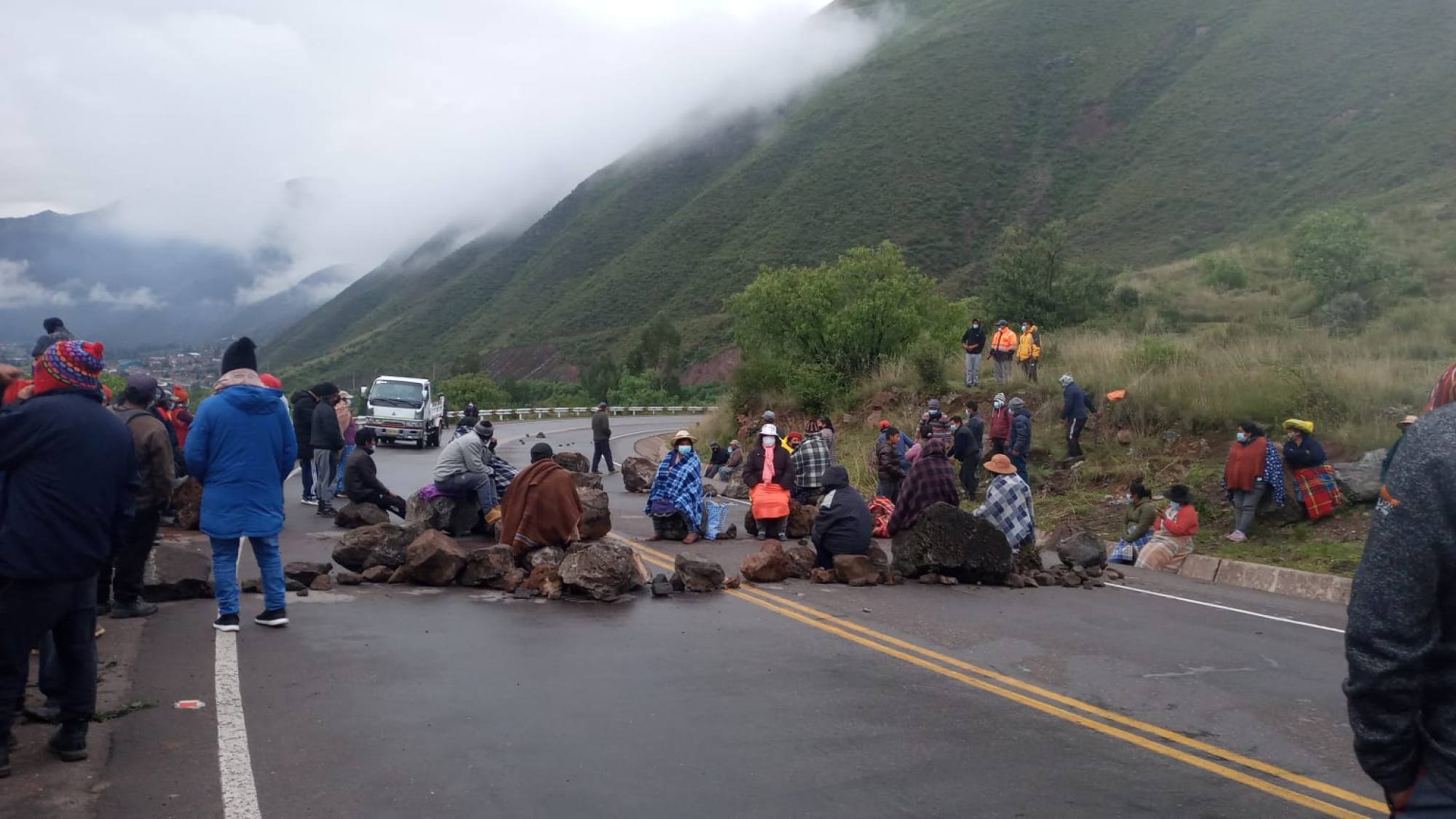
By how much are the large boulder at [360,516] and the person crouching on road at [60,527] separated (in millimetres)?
8176

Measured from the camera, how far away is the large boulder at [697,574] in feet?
35.2

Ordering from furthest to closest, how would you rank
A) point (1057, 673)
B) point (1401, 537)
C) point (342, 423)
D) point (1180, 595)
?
point (342, 423), point (1180, 595), point (1057, 673), point (1401, 537)

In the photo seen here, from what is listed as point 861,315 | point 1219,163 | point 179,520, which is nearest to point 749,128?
point 1219,163

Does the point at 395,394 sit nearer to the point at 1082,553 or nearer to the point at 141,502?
the point at 1082,553

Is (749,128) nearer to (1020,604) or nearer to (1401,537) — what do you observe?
(1020,604)

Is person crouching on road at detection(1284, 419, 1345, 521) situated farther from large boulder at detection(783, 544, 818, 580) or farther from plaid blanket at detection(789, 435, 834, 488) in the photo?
large boulder at detection(783, 544, 818, 580)

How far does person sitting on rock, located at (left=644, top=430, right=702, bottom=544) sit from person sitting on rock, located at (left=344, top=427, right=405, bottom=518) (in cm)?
335

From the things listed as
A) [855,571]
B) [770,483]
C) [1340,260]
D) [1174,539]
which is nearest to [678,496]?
[770,483]

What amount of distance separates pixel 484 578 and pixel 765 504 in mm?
4858

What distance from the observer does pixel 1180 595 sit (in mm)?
11695

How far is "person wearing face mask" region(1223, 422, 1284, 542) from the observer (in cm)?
1483

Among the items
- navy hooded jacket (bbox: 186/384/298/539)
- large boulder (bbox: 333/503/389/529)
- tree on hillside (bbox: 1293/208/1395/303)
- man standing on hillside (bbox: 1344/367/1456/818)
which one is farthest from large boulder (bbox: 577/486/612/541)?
tree on hillside (bbox: 1293/208/1395/303)

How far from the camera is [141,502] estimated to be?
8.30 m

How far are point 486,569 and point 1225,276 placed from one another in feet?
112
